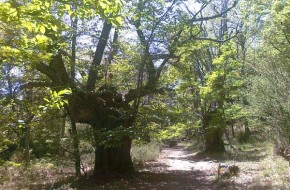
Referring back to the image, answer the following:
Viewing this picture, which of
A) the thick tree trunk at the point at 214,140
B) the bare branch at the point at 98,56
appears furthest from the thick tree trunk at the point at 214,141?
the bare branch at the point at 98,56

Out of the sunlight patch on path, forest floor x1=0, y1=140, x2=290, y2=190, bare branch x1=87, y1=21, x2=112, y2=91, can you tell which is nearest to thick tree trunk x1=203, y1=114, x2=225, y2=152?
the sunlight patch on path

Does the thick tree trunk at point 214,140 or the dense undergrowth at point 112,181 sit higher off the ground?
the thick tree trunk at point 214,140

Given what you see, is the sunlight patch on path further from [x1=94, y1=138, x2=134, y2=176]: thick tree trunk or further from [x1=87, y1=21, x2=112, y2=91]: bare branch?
[x1=87, y1=21, x2=112, y2=91]: bare branch

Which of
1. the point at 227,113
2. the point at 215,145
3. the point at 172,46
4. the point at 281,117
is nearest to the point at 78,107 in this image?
the point at 172,46

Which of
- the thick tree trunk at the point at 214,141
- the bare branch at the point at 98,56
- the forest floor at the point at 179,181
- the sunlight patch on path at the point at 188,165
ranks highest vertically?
the bare branch at the point at 98,56

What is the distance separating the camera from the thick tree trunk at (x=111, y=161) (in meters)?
13.4

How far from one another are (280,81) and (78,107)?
7846mm

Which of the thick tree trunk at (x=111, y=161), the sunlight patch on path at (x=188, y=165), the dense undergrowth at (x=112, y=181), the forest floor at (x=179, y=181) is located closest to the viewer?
the dense undergrowth at (x=112, y=181)

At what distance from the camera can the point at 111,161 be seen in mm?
13672

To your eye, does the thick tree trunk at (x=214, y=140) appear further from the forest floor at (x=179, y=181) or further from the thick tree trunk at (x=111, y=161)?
the thick tree trunk at (x=111, y=161)

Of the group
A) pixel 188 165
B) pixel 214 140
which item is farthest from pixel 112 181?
pixel 214 140

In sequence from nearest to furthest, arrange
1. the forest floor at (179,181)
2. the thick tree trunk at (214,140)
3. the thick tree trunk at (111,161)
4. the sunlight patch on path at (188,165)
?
1. the forest floor at (179,181)
2. the thick tree trunk at (111,161)
3. the sunlight patch on path at (188,165)
4. the thick tree trunk at (214,140)

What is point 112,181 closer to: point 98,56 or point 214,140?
point 98,56

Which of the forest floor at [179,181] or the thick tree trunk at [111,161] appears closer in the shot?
the forest floor at [179,181]
